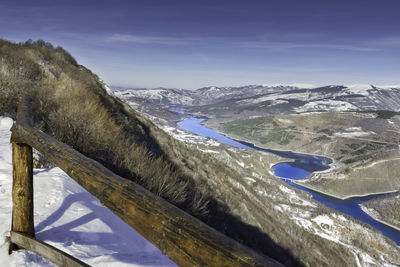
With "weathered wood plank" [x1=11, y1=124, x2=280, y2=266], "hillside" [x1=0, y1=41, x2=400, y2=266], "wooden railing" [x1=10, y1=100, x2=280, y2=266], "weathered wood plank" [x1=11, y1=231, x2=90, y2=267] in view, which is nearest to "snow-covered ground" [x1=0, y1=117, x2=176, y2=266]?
"weathered wood plank" [x1=11, y1=231, x2=90, y2=267]

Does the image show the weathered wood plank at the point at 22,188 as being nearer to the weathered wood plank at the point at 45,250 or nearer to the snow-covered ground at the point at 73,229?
the weathered wood plank at the point at 45,250

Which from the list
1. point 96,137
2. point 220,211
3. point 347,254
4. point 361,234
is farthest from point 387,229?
point 96,137

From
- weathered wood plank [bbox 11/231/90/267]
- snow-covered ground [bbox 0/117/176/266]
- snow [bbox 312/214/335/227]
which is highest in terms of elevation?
weathered wood plank [bbox 11/231/90/267]

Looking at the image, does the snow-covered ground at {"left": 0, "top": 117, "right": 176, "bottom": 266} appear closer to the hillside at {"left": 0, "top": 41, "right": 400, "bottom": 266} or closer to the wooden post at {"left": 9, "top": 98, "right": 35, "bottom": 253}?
the wooden post at {"left": 9, "top": 98, "right": 35, "bottom": 253}

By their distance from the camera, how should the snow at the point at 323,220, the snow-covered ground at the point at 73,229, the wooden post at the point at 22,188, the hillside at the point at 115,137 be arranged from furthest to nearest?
the snow at the point at 323,220 < the hillside at the point at 115,137 < the snow-covered ground at the point at 73,229 < the wooden post at the point at 22,188

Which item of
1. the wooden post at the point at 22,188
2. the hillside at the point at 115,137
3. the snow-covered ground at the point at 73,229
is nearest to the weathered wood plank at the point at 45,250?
the wooden post at the point at 22,188

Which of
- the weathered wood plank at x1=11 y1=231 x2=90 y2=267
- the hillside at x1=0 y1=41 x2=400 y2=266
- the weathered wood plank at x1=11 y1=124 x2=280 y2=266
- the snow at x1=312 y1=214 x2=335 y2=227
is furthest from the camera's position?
the snow at x1=312 y1=214 x2=335 y2=227

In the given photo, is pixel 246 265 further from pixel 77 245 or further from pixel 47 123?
pixel 47 123
